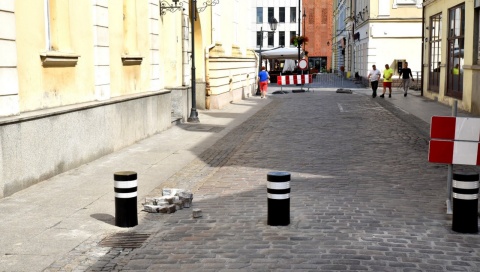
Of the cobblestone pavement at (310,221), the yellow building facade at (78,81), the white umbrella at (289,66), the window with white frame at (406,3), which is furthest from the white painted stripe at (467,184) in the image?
the white umbrella at (289,66)

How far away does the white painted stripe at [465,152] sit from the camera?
310 inches

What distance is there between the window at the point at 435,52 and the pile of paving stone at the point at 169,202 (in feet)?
74.0

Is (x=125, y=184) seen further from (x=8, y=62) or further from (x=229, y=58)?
(x=229, y=58)

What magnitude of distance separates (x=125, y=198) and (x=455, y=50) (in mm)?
21431

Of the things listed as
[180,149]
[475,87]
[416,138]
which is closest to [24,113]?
[180,149]

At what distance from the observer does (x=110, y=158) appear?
12914 millimetres

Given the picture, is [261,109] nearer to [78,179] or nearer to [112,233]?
[78,179]

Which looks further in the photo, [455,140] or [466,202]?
[455,140]

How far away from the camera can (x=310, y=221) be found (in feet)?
25.7

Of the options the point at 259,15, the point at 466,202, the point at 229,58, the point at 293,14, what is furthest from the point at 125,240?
the point at 293,14

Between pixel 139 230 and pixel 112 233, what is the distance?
0.32m

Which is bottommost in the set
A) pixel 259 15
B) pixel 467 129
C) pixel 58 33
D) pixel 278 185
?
pixel 278 185

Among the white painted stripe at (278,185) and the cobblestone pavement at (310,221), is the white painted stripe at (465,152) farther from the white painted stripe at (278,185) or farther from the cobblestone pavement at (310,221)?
the white painted stripe at (278,185)

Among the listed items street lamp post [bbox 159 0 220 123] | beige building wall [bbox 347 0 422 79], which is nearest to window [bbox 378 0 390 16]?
beige building wall [bbox 347 0 422 79]
